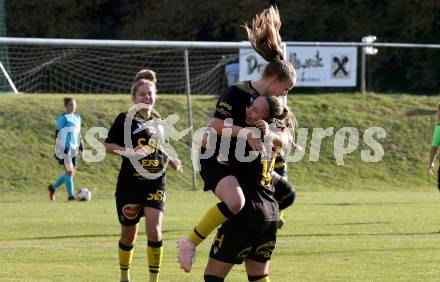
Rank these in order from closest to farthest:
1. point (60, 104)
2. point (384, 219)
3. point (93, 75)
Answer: point (384, 219), point (60, 104), point (93, 75)

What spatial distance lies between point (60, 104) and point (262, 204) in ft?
75.7

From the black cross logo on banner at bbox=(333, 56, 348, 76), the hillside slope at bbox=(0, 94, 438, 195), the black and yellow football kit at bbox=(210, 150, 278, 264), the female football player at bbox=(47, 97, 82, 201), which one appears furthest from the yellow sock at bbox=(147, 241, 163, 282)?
the black cross logo on banner at bbox=(333, 56, 348, 76)

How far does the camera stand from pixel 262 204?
23.4 ft

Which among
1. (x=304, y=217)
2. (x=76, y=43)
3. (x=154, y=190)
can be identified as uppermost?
(x=76, y=43)

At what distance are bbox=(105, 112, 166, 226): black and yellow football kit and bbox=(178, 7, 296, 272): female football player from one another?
2227 mm

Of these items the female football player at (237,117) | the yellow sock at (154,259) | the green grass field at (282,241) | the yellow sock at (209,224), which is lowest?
the green grass field at (282,241)

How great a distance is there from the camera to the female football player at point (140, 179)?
957 centimetres

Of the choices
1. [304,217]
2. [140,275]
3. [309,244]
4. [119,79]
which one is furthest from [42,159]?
[140,275]

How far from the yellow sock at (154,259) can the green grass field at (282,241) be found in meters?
0.67

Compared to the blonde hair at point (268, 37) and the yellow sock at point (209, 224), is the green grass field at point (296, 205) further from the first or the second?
the blonde hair at point (268, 37)

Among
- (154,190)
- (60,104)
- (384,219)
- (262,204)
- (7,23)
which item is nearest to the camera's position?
Result: (262,204)

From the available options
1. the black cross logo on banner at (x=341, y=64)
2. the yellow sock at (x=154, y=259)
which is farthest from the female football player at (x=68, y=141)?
the yellow sock at (x=154, y=259)

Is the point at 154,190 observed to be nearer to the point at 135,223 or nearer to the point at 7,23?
the point at 135,223

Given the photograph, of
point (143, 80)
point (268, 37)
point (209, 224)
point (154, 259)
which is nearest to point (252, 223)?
point (209, 224)
